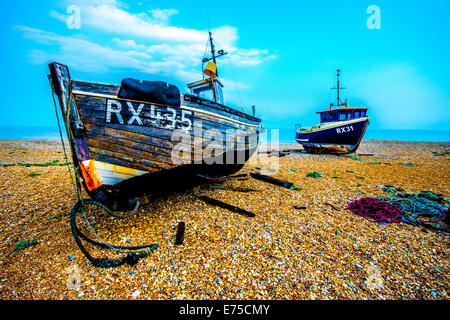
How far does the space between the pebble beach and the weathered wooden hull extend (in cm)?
123

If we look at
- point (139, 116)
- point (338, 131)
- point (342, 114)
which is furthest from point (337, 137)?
point (139, 116)

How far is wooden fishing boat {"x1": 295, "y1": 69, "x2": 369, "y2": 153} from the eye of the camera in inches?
643

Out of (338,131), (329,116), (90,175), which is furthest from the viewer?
(329,116)

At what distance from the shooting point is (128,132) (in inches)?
153

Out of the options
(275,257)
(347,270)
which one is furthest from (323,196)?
(275,257)

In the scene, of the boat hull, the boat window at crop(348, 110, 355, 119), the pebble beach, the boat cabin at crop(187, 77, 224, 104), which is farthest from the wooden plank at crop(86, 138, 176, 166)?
the boat window at crop(348, 110, 355, 119)

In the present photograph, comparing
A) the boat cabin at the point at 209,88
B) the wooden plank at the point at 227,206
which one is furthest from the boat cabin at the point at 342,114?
the wooden plank at the point at 227,206

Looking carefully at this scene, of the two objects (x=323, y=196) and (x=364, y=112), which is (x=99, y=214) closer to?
(x=323, y=196)

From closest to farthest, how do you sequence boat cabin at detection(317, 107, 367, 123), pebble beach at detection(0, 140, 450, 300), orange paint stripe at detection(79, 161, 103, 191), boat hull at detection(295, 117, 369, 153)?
pebble beach at detection(0, 140, 450, 300) < orange paint stripe at detection(79, 161, 103, 191) < boat hull at detection(295, 117, 369, 153) < boat cabin at detection(317, 107, 367, 123)

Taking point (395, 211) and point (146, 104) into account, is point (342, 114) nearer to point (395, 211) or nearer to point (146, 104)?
point (395, 211)

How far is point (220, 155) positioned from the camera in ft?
17.6

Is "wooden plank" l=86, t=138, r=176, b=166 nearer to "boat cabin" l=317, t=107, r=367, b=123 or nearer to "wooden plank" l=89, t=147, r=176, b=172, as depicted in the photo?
"wooden plank" l=89, t=147, r=176, b=172

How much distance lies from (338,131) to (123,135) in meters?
19.2
